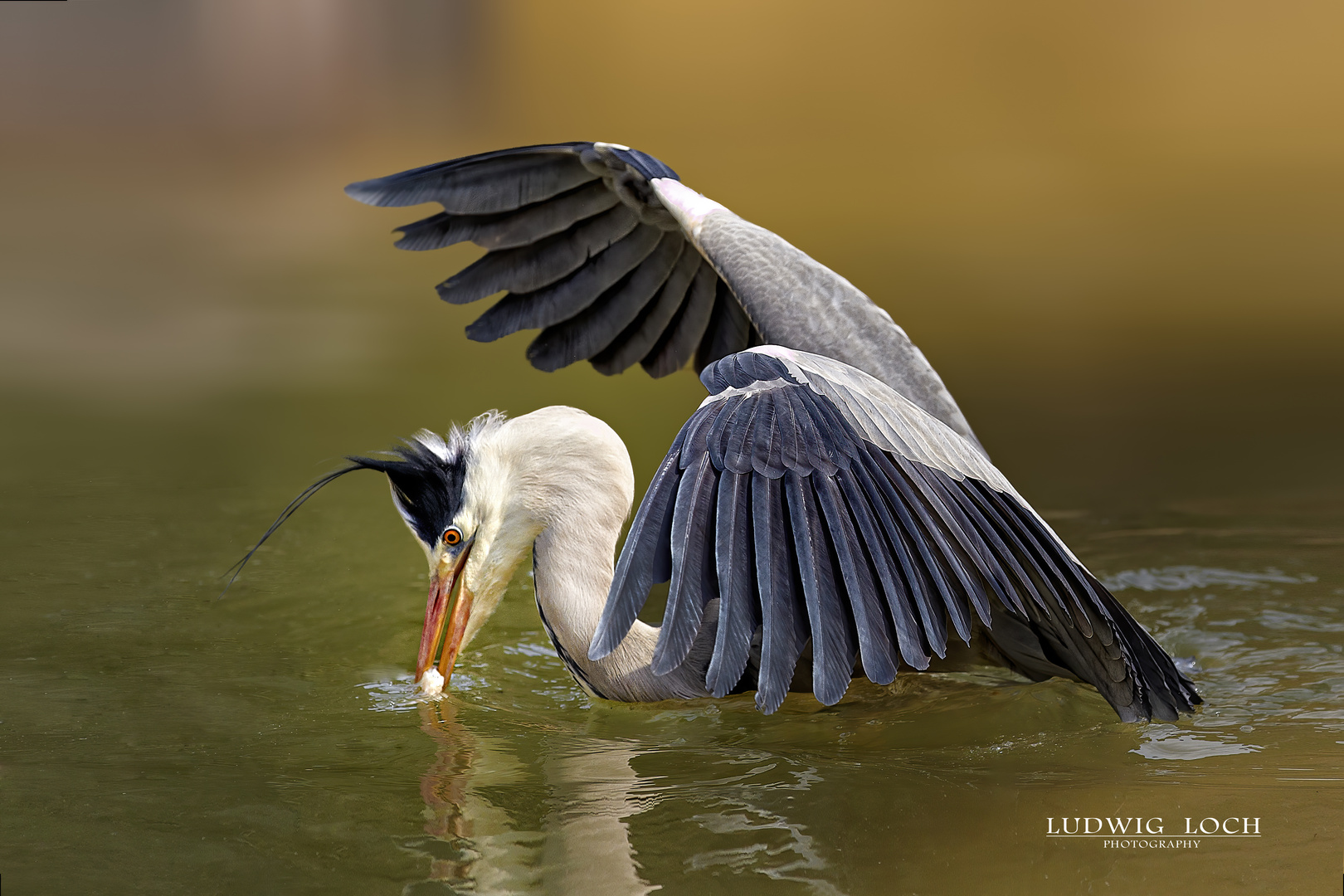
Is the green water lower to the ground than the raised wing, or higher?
lower

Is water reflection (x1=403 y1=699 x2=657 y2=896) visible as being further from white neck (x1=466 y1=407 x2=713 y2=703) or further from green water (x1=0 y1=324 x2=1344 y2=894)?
white neck (x1=466 y1=407 x2=713 y2=703)

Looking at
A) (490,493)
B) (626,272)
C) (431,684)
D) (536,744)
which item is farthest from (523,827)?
(626,272)

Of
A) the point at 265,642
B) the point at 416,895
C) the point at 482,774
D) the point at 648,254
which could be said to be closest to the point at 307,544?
the point at 265,642

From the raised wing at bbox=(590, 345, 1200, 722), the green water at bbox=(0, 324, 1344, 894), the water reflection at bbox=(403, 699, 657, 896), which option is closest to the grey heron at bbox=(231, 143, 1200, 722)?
the raised wing at bbox=(590, 345, 1200, 722)

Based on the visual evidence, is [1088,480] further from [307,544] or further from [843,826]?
[843,826]

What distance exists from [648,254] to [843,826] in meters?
2.20

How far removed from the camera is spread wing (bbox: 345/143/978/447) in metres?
3.64

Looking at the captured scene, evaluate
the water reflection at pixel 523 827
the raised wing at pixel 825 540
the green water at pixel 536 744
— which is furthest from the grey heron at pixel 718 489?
the water reflection at pixel 523 827

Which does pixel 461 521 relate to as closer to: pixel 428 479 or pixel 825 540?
pixel 428 479

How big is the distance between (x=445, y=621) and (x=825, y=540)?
1365 millimetres

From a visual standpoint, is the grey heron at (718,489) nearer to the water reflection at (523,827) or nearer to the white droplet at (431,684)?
the white droplet at (431,684)

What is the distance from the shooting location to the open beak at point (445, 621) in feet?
10.5

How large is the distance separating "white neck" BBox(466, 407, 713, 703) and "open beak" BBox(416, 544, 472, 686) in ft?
0.13

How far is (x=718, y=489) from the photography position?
2.23 meters
